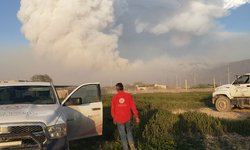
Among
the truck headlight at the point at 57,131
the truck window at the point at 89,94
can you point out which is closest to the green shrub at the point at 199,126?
the truck window at the point at 89,94

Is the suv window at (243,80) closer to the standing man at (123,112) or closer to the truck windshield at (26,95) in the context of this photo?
the standing man at (123,112)

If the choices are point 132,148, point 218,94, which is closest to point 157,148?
point 132,148

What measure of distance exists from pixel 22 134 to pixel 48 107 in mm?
1499

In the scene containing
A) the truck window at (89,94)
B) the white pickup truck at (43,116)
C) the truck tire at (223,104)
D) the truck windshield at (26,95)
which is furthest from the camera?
the truck tire at (223,104)

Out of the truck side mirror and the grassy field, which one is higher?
the truck side mirror

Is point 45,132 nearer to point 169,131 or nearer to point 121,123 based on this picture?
point 121,123

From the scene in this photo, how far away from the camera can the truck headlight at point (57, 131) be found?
6.85 m

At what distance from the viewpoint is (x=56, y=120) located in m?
7.11

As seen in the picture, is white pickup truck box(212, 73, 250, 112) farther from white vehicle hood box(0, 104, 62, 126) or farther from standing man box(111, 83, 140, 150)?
white vehicle hood box(0, 104, 62, 126)

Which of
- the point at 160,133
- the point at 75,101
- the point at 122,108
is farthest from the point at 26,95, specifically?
the point at 160,133

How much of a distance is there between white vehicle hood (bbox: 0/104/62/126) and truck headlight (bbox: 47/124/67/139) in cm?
9

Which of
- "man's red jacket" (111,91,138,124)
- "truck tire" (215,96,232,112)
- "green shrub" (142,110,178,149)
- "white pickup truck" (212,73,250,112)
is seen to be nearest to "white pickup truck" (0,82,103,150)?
A: "man's red jacket" (111,91,138,124)

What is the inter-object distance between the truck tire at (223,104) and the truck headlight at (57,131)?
17421 mm

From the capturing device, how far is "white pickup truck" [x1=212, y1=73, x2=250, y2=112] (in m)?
22.4
